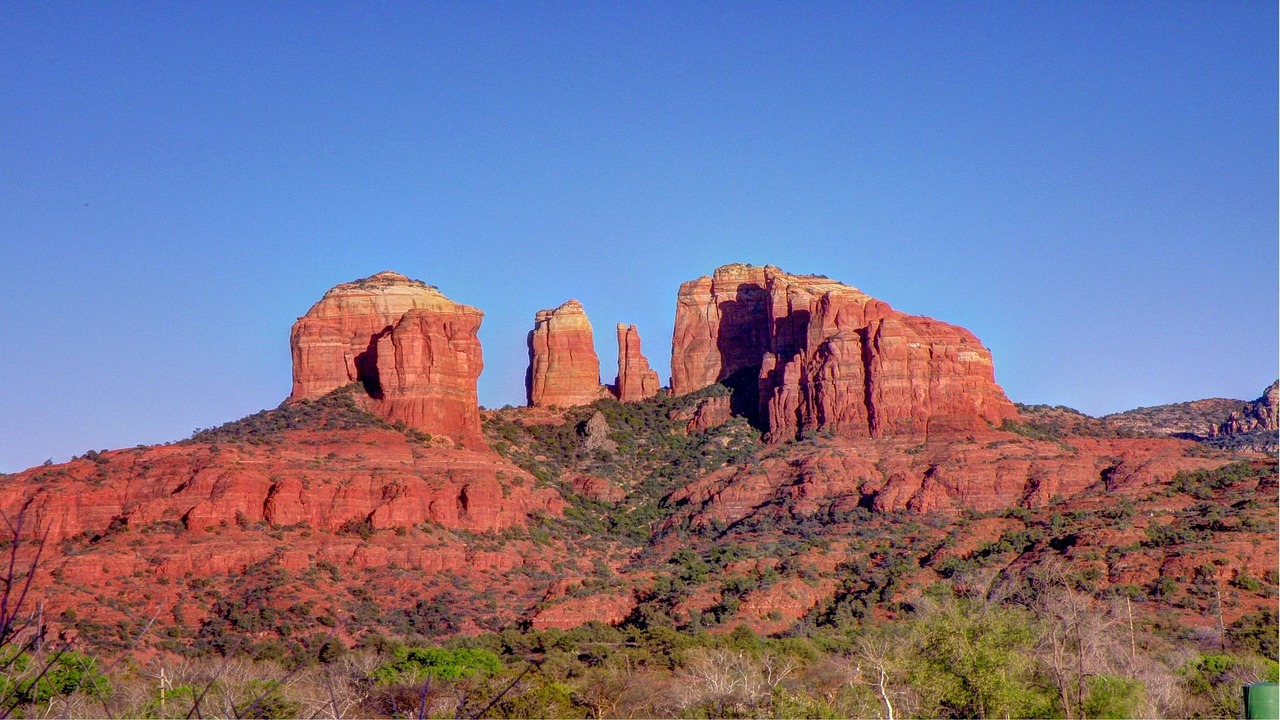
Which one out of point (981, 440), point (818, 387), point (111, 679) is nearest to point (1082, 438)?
point (981, 440)

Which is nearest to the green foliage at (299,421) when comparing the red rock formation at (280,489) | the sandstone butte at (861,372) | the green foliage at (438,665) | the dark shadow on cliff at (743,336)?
the red rock formation at (280,489)

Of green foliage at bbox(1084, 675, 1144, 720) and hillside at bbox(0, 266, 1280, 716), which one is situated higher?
hillside at bbox(0, 266, 1280, 716)

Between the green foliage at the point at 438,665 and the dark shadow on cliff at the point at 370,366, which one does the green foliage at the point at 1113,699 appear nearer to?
the green foliage at the point at 438,665

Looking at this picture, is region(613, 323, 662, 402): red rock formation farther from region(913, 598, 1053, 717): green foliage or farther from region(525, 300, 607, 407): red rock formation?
region(913, 598, 1053, 717): green foliage

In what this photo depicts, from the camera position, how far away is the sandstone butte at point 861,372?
315 ft

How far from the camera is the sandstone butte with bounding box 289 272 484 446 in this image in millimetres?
95812

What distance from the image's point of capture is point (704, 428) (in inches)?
4284

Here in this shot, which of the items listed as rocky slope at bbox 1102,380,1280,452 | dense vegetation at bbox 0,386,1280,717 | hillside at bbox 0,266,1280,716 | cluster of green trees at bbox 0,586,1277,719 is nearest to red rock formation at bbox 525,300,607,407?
hillside at bbox 0,266,1280,716

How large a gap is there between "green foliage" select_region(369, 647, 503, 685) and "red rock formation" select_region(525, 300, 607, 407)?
5516 centimetres

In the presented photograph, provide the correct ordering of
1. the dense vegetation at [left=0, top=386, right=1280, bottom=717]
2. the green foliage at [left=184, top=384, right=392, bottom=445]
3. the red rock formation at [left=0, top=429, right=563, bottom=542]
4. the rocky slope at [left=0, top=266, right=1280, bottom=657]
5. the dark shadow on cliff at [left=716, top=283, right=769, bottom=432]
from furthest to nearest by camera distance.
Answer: the dark shadow on cliff at [left=716, top=283, right=769, bottom=432] → the green foliage at [left=184, top=384, right=392, bottom=445] → the red rock formation at [left=0, top=429, right=563, bottom=542] → the rocky slope at [left=0, top=266, right=1280, bottom=657] → the dense vegetation at [left=0, top=386, right=1280, bottom=717]

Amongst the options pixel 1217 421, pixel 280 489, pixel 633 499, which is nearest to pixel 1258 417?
pixel 1217 421

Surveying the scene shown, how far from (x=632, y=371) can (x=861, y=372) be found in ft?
81.3

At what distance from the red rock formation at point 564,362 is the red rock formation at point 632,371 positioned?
2.09 meters

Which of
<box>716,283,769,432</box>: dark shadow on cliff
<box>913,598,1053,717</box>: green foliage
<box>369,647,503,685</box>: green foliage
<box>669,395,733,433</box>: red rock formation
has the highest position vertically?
<box>716,283,769,432</box>: dark shadow on cliff
